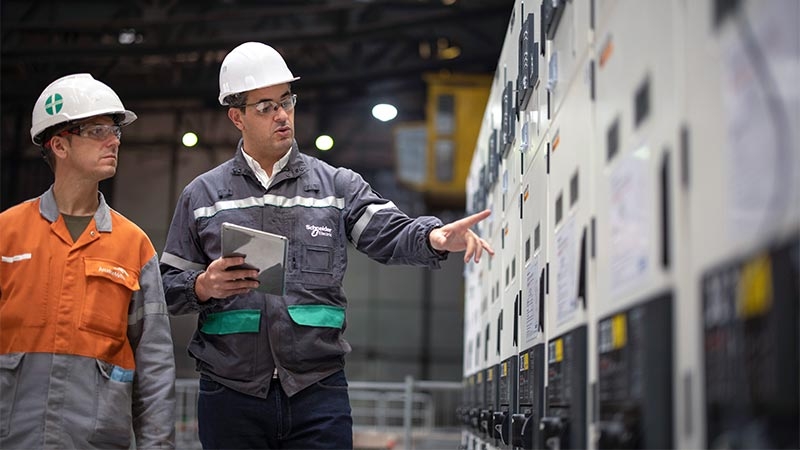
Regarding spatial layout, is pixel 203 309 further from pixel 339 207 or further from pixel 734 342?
pixel 734 342

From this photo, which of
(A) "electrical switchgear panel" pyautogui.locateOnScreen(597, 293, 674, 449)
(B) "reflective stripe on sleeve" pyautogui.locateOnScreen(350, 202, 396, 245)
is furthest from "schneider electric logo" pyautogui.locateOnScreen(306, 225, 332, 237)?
(A) "electrical switchgear panel" pyautogui.locateOnScreen(597, 293, 674, 449)

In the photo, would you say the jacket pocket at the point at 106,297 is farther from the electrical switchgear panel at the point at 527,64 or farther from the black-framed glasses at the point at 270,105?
the electrical switchgear panel at the point at 527,64

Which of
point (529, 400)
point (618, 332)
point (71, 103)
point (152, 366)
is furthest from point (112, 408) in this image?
point (618, 332)

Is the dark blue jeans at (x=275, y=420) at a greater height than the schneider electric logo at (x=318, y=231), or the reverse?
the schneider electric logo at (x=318, y=231)

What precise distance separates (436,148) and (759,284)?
1366 cm

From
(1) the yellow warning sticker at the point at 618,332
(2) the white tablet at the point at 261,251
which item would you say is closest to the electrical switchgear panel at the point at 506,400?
(2) the white tablet at the point at 261,251

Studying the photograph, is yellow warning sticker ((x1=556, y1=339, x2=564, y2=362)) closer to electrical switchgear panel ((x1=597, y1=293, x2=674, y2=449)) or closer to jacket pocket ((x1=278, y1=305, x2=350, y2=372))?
electrical switchgear panel ((x1=597, y1=293, x2=674, y2=449))

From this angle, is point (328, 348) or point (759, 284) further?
point (328, 348)

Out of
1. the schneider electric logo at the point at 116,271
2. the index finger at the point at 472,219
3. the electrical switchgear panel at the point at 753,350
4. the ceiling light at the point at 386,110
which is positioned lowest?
the electrical switchgear panel at the point at 753,350

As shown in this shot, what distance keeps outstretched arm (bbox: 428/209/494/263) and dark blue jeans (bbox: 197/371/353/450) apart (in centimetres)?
65

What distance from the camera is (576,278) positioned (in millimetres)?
2545

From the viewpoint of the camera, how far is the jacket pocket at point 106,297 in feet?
10.4

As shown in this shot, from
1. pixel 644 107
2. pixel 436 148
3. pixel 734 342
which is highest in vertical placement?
pixel 436 148

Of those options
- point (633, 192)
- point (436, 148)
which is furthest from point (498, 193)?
point (436, 148)
